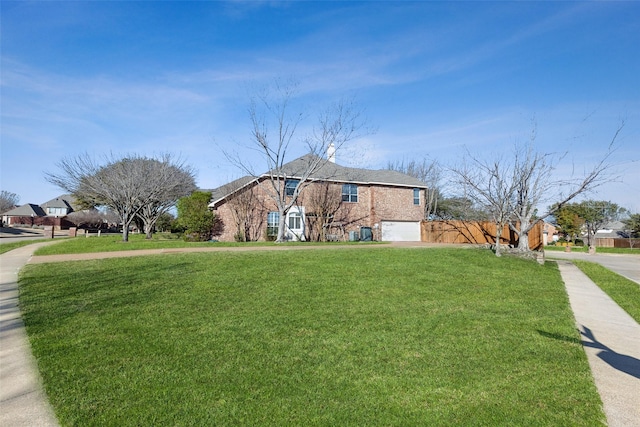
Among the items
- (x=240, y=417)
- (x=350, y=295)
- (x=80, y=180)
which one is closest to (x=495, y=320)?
(x=350, y=295)

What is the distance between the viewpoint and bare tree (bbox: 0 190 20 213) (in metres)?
67.4

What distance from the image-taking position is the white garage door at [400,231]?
1164 inches

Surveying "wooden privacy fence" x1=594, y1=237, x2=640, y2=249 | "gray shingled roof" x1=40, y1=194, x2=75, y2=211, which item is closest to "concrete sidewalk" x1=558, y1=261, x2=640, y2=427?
"wooden privacy fence" x1=594, y1=237, x2=640, y2=249

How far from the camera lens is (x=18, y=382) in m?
3.86

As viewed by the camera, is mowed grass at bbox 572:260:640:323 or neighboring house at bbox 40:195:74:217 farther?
neighboring house at bbox 40:195:74:217

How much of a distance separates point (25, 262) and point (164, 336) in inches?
422

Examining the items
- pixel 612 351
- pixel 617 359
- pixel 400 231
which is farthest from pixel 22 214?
pixel 617 359

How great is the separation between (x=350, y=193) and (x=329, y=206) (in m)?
2.40

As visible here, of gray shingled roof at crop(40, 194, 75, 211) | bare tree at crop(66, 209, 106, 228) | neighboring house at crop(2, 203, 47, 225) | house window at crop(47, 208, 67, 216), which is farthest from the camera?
house window at crop(47, 208, 67, 216)

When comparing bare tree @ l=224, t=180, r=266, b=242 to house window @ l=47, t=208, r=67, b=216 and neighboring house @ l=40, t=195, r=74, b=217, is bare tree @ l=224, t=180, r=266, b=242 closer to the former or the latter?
neighboring house @ l=40, t=195, r=74, b=217

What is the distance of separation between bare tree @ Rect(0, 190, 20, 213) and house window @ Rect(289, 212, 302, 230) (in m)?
65.6

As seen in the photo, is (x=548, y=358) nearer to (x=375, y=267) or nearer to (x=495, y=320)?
(x=495, y=320)

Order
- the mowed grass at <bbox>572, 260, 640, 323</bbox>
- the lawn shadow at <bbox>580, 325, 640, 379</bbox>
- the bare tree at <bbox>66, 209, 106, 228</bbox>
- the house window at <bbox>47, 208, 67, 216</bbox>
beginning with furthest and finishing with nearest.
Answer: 1. the house window at <bbox>47, 208, 67, 216</bbox>
2. the bare tree at <bbox>66, 209, 106, 228</bbox>
3. the mowed grass at <bbox>572, 260, 640, 323</bbox>
4. the lawn shadow at <bbox>580, 325, 640, 379</bbox>

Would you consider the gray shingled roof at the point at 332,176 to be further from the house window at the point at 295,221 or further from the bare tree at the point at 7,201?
the bare tree at the point at 7,201
